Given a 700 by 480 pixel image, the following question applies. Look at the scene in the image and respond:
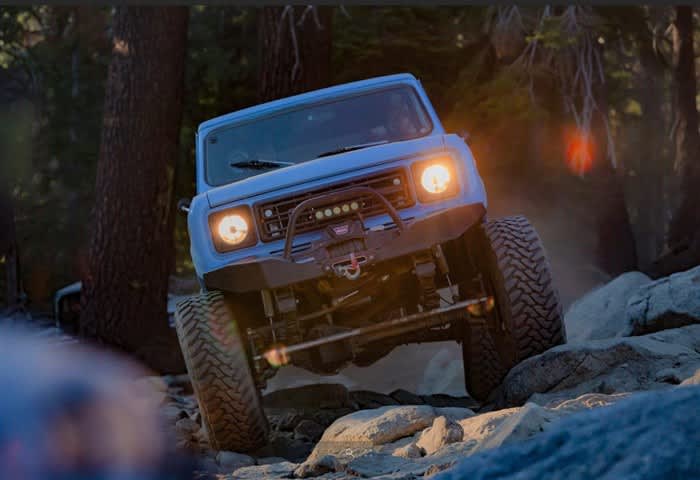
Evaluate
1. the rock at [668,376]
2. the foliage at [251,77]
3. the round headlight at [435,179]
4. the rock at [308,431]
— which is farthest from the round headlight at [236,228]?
the foliage at [251,77]

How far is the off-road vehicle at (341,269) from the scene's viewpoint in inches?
306

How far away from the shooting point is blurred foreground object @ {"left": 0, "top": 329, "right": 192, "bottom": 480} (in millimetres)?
2785

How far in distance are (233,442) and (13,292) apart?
18401mm

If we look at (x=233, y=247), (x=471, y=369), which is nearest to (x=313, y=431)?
(x=471, y=369)

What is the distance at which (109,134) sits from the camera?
618 inches

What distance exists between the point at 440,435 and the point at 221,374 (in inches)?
73.9

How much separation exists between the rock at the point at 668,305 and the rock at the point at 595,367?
1047mm

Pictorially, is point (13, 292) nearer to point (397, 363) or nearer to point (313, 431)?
point (397, 363)

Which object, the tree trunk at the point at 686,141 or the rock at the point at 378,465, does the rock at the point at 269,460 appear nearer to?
the rock at the point at 378,465

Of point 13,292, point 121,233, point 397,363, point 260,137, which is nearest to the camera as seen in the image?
point 260,137

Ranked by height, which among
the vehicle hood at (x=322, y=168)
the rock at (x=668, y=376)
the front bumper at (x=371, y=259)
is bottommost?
the rock at (x=668, y=376)

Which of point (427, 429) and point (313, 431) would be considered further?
point (313, 431)

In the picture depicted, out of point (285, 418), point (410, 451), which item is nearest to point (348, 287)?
point (410, 451)

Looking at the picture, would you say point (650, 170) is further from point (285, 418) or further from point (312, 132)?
point (312, 132)
